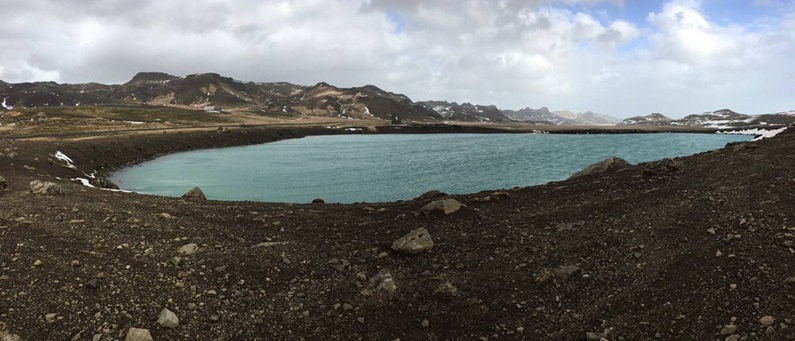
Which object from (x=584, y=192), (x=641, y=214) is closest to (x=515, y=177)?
(x=584, y=192)

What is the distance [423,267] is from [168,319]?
22.6 feet

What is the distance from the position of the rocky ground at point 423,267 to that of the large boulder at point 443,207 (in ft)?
0.23

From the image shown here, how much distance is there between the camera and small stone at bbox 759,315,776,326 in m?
8.95

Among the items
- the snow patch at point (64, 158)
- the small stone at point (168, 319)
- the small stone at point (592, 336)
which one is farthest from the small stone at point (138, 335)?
the snow patch at point (64, 158)

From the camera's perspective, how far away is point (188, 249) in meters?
13.8

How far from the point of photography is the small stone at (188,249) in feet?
44.5

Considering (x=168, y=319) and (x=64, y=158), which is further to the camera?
(x=64, y=158)

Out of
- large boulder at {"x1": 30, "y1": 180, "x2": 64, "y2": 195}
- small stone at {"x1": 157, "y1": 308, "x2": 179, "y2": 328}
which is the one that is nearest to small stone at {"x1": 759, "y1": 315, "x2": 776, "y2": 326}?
small stone at {"x1": 157, "y1": 308, "x2": 179, "y2": 328}

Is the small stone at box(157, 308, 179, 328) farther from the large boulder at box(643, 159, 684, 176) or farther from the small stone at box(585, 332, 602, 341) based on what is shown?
the large boulder at box(643, 159, 684, 176)

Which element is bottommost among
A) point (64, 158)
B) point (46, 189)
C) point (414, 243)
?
point (64, 158)

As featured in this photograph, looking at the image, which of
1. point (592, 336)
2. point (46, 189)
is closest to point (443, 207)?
point (592, 336)

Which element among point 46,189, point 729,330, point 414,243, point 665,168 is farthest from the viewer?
point 665,168

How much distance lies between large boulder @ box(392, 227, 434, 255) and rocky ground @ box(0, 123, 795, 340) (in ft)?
0.15

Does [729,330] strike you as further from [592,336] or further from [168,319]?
[168,319]
